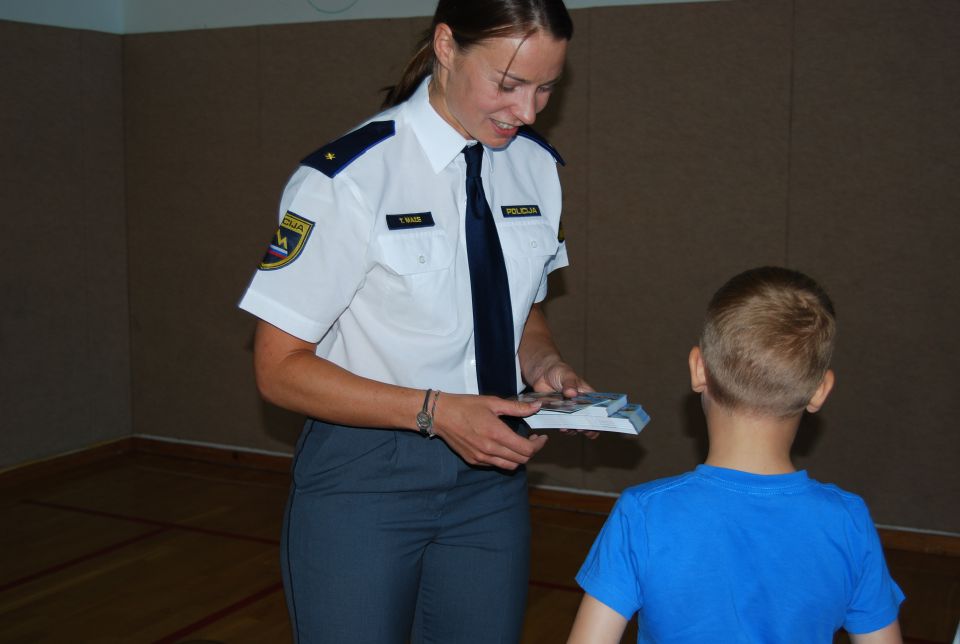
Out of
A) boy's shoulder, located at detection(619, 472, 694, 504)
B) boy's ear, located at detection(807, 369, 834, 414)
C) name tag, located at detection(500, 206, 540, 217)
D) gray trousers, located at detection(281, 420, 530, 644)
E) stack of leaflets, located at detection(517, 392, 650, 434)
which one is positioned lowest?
gray trousers, located at detection(281, 420, 530, 644)

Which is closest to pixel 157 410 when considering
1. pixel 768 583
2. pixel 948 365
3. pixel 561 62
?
pixel 948 365

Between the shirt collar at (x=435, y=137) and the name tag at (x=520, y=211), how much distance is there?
17cm

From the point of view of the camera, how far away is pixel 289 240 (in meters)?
1.54

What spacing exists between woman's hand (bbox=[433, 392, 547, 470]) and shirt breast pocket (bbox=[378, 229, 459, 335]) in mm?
146

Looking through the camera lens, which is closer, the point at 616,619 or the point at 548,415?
the point at 616,619

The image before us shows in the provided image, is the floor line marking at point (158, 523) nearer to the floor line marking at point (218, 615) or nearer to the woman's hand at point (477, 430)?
the floor line marking at point (218, 615)

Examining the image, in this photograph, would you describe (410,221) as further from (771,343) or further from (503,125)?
(771,343)

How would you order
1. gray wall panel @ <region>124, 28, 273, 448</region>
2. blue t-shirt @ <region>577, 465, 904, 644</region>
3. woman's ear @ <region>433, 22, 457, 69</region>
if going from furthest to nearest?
gray wall panel @ <region>124, 28, 273, 448</region>, woman's ear @ <region>433, 22, 457, 69</region>, blue t-shirt @ <region>577, 465, 904, 644</region>

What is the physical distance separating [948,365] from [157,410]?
14.1 ft

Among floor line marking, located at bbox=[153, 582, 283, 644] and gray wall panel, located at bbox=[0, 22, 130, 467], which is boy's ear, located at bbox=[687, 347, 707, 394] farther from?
gray wall panel, located at bbox=[0, 22, 130, 467]

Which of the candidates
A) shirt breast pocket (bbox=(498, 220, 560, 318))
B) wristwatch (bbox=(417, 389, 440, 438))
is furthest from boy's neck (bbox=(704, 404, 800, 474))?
shirt breast pocket (bbox=(498, 220, 560, 318))

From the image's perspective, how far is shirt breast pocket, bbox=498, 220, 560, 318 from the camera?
5.89 feet

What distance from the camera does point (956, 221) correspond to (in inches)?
157

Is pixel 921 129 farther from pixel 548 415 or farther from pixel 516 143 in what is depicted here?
pixel 548 415
